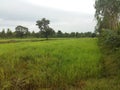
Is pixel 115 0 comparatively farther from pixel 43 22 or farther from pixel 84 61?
pixel 43 22

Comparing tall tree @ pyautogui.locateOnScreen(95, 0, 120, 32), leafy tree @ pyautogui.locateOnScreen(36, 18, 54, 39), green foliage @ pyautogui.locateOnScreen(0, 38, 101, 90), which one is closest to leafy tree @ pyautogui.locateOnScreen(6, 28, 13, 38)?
leafy tree @ pyautogui.locateOnScreen(36, 18, 54, 39)

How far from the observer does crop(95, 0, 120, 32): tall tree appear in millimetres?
31928

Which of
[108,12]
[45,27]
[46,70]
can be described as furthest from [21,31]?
[46,70]

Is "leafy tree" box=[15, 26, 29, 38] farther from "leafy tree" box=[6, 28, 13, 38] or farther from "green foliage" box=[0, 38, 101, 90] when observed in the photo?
"green foliage" box=[0, 38, 101, 90]

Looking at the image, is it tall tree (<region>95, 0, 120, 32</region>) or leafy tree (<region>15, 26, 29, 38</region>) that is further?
leafy tree (<region>15, 26, 29, 38</region>)

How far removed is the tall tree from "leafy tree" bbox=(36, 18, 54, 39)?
27165 millimetres

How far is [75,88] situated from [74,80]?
100 cm

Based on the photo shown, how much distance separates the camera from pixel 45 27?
6375 cm

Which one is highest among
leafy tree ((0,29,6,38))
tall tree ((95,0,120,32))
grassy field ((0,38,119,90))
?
tall tree ((95,0,120,32))

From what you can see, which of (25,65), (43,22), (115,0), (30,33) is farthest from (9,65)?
(30,33)

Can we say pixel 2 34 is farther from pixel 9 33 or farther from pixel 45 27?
pixel 45 27

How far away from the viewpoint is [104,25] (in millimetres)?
38188

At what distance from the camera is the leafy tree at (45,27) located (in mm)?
62963

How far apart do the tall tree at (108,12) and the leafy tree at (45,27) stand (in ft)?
89.1
